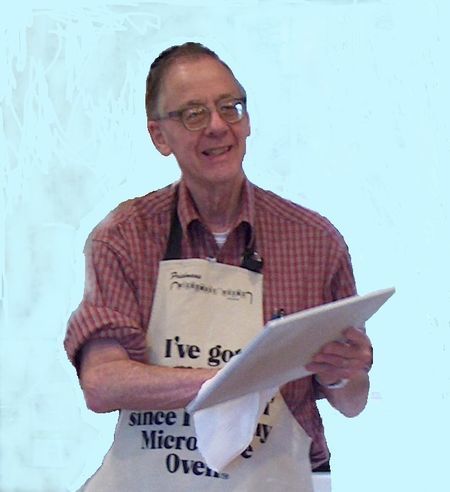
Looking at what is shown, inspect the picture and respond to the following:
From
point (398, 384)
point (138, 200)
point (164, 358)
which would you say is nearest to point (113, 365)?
point (164, 358)

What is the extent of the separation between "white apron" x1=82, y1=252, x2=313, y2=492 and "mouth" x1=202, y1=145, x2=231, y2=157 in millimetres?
167

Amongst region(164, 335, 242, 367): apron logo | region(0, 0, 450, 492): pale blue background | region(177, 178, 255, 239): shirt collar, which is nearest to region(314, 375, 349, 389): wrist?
region(164, 335, 242, 367): apron logo

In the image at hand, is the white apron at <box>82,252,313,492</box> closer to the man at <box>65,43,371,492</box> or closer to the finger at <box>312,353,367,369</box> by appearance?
the man at <box>65,43,371,492</box>

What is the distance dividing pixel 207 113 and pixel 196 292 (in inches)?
11.0

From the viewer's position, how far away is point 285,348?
1.38 meters

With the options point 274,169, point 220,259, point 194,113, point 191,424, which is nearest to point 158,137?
point 194,113

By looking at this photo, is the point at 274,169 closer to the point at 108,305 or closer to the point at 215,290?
the point at 215,290

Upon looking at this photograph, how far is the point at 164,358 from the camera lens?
5.43ft

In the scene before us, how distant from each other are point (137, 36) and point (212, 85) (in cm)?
92

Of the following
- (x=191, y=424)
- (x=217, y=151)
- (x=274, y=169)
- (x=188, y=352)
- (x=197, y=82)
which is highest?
(x=274, y=169)

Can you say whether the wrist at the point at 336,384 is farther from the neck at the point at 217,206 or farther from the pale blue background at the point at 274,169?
the pale blue background at the point at 274,169

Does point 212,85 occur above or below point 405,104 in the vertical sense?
below

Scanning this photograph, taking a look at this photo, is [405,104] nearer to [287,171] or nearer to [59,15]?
[287,171]

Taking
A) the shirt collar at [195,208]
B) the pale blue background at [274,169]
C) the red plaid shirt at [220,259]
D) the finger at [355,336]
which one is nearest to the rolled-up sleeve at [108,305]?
the red plaid shirt at [220,259]
